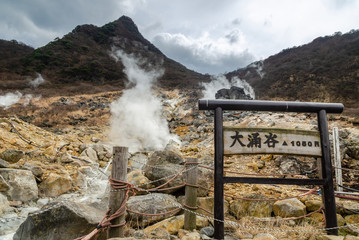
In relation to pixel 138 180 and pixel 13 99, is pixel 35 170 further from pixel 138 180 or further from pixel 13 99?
pixel 13 99

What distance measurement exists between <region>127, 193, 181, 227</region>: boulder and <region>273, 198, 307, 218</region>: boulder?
1766mm

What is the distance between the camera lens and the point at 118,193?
2.50m

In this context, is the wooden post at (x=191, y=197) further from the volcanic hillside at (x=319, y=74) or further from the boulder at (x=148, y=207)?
the volcanic hillside at (x=319, y=74)

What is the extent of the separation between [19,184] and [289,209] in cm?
541

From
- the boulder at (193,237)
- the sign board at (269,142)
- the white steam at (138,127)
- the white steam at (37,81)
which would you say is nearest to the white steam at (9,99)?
the white steam at (37,81)

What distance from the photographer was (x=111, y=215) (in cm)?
243

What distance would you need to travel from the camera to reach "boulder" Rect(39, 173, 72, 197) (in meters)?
4.84

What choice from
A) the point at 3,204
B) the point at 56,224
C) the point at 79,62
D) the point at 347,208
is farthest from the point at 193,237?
the point at 79,62

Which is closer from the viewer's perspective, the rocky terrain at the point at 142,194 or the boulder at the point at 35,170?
the rocky terrain at the point at 142,194

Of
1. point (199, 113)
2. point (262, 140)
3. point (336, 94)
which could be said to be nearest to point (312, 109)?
point (262, 140)

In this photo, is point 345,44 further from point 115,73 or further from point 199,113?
point 115,73

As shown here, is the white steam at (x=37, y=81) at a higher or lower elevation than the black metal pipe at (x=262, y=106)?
higher

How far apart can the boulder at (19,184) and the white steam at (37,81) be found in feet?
74.9

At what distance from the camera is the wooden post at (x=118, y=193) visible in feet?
8.12
